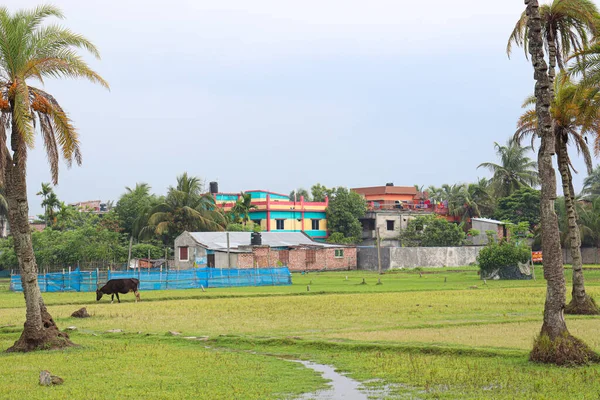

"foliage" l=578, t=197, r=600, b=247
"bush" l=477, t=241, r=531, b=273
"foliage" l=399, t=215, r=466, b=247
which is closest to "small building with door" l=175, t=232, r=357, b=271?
"foliage" l=399, t=215, r=466, b=247

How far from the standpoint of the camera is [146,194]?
97.5 meters

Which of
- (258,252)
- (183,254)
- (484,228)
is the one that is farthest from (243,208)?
(484,228)

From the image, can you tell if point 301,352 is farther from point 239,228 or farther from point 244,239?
point 239,228

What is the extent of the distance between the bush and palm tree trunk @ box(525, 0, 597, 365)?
37.2m

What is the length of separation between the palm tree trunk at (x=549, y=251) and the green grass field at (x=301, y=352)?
49 cm

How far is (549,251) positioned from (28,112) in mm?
13382

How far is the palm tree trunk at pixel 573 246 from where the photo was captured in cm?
2725

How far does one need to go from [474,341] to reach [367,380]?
5364 millimetres

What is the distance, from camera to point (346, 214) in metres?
98.2

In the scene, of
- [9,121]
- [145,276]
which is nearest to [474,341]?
[9,121]

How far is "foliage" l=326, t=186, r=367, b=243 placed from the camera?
9850 centimetres

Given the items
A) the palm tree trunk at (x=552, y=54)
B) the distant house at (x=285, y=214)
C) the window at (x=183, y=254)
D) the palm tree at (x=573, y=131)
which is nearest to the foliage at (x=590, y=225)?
the distant house at (x=285, y=214)

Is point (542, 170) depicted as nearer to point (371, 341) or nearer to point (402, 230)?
point (371, 341)

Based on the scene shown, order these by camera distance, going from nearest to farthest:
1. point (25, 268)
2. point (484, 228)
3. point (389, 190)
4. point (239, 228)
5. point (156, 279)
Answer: point (25, 268) → point (156, 279) → point (239, 228) → point (484, 228) → point (389, 190)
